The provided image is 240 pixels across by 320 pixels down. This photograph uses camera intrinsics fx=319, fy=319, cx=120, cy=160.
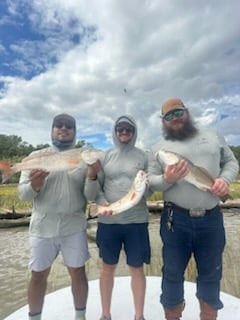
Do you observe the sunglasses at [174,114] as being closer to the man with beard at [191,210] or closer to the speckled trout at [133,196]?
the man with beard at [191,210]

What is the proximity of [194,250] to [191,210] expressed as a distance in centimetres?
43

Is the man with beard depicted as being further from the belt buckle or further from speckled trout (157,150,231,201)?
speckled trout (157,150,231,201)

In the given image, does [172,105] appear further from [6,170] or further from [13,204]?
[13,204]

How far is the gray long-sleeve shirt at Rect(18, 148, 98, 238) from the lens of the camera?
328 centimetres

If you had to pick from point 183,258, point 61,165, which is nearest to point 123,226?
point 183,258

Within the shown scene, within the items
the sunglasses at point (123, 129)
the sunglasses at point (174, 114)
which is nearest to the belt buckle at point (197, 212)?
the sunglasses at point (174, 114)

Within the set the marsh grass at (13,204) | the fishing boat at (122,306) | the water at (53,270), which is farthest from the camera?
the marsh grass at (13,204)

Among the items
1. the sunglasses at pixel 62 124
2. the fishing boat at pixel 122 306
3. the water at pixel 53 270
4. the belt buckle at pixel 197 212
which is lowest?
the water at pixel 53 270

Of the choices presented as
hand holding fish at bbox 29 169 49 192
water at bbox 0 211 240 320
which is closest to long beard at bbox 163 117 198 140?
hand holding fish at bbox 29 169 49 192

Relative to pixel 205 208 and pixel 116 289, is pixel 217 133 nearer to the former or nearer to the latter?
pixel 205 208

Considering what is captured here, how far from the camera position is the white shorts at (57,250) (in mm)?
3271

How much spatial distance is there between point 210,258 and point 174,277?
40cm

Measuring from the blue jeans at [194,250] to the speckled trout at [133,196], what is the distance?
37 centimetres

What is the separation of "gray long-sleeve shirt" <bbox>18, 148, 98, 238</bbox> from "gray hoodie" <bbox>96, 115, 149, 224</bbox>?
172mm
